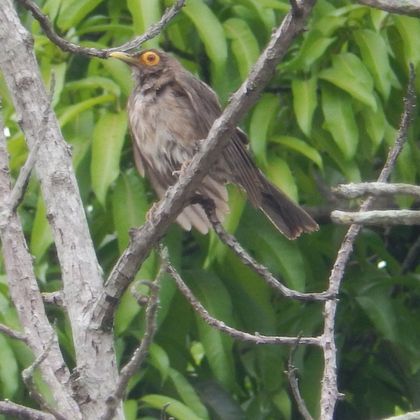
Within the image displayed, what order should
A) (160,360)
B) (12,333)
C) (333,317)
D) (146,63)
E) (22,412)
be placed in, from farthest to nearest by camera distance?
(146,63) < (160,360) < (333,317) < (12,333) < (22,412)

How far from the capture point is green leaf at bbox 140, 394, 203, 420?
4.41m

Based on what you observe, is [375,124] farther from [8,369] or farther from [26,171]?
[26,171]

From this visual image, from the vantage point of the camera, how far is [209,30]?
191 inches

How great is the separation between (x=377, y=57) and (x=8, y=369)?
1.86 metres

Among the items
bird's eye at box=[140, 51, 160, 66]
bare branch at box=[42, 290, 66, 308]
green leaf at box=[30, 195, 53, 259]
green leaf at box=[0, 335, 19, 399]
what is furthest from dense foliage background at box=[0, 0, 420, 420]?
bare branch at box=[42, 290, 66, 308]

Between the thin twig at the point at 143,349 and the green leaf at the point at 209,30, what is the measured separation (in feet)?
6.40

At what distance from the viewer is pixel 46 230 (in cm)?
474

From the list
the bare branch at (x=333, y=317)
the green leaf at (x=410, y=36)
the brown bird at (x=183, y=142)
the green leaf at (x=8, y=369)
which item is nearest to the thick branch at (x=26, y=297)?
the bare branch at (x=333, y=317)

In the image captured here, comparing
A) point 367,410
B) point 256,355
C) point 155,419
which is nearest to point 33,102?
point 155,419

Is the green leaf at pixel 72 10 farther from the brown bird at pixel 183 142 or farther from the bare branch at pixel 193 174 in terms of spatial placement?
the bare branch at pixel 193 174

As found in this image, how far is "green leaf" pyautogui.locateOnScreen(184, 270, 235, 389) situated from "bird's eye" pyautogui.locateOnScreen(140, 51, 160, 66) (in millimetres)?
1248

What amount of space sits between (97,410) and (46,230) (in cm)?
146

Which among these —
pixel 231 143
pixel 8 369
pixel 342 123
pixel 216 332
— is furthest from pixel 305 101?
pixel 8 369

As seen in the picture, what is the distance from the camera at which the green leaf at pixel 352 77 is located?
478 centimetres
